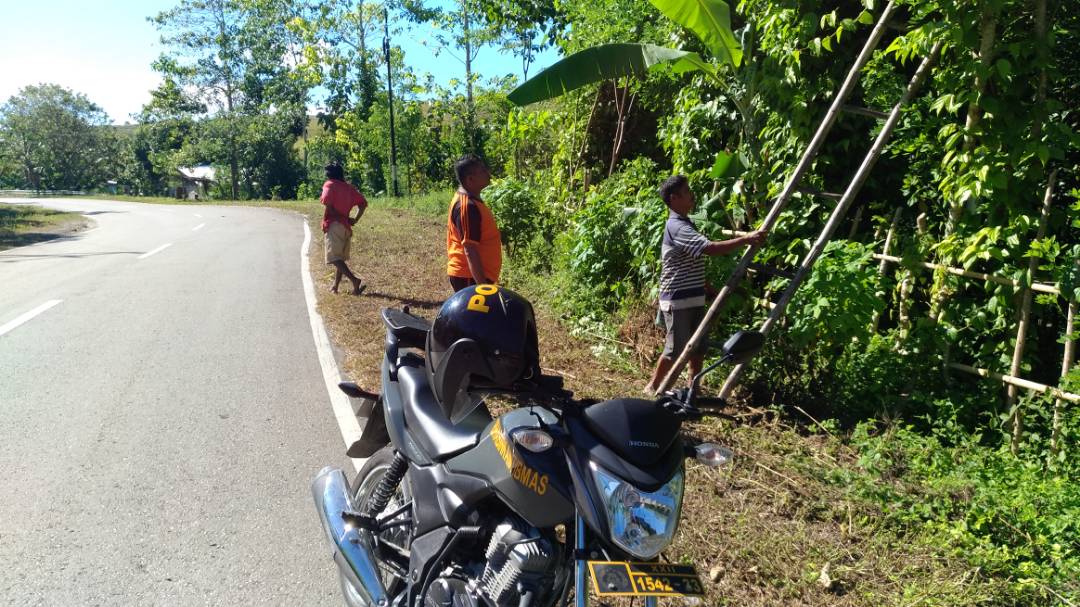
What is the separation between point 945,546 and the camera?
3.58 m

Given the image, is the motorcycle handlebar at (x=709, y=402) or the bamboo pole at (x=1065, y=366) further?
the bamboo pole at (x=1065, y=366)

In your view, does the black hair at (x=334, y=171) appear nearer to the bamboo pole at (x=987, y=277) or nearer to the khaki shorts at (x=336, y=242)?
the khaki shorts at (x=336, y=242)

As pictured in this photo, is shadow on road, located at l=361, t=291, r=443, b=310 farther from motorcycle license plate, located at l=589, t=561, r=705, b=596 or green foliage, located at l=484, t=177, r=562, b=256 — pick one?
motorcycle license plate, located at l=589, t=561, r=705, b=596

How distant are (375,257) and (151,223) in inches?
531

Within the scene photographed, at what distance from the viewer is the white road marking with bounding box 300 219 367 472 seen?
204 inches

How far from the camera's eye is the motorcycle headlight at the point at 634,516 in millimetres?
1963

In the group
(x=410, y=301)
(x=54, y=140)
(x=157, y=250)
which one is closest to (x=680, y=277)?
(x=410, y=301)

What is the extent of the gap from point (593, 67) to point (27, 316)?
6.82 m

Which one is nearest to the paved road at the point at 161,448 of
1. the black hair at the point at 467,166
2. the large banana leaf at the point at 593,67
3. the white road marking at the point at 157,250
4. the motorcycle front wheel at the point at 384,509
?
the motorcycle front wheel at the point at 384,509

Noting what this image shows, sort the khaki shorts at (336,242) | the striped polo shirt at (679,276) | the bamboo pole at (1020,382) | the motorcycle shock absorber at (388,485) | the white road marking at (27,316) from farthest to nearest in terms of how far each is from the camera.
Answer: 1. the khaki shorts at (336,242)
2. the white road marking at (27,316)
3. the striped polo shirt at (679,276)
4. the bamboo pole at (1020,382)
5. the motorcycle shock absorber at (388,485)

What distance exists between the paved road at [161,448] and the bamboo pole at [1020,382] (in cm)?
434

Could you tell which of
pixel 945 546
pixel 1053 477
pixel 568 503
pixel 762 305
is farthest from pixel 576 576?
pixel 762 305

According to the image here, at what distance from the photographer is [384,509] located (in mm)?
3234

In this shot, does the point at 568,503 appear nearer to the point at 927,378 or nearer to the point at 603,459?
the point at 603,459
